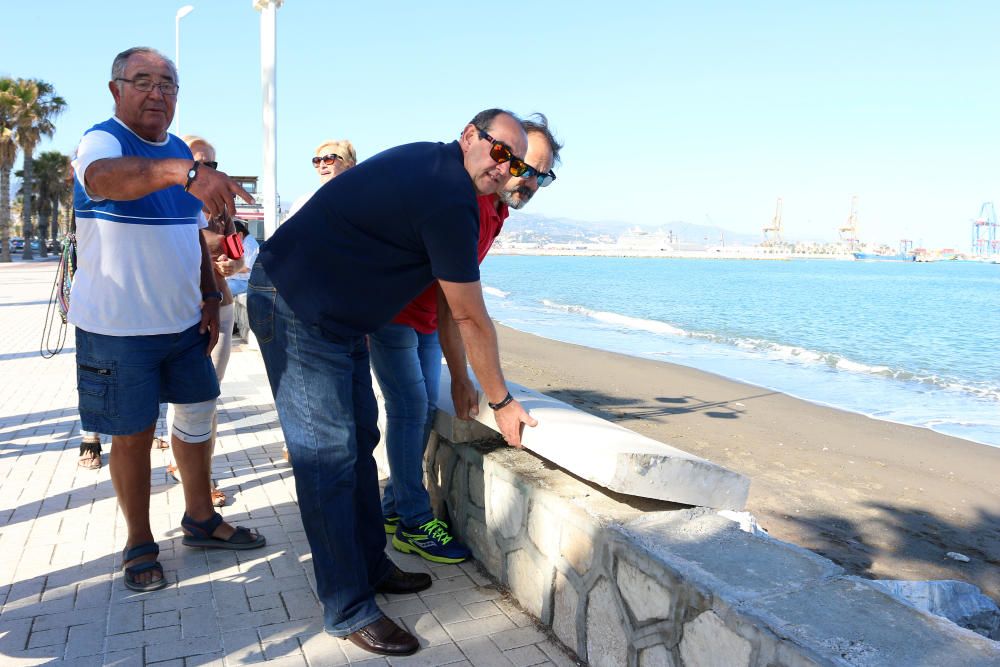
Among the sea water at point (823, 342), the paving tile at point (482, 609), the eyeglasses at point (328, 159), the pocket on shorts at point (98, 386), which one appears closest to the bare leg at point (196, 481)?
the pocket on shorts at point (98, 386)

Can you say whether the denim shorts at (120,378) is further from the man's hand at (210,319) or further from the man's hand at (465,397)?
the man's hand at (465,397)

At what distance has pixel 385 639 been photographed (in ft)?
8.36

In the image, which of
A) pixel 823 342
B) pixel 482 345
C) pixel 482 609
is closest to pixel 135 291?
pixel 482 345

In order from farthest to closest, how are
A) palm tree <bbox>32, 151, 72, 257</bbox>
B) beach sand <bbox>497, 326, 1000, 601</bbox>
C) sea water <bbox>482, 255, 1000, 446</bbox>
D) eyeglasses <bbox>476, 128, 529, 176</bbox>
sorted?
palm tree <bbox>32, 151, 72, 257</bbox>
sea water <bbox>482, 255, 1000, 446</bbox>
beach sand <bbox>497, 326, 1000, 601</bbox>
eyeglasses <bbox>476, 128, 529, 176</bbox>

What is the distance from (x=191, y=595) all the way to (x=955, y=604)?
2.92 meters

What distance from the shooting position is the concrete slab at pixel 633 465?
245 cm

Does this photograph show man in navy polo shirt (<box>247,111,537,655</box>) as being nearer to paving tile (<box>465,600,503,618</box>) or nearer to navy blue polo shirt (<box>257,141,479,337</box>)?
navy blue polo shirt (<box>257,141,479,337</box>)

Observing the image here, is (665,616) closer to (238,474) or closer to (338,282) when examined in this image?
(338,282)

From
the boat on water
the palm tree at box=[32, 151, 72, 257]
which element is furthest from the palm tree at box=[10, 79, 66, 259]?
the boat on water

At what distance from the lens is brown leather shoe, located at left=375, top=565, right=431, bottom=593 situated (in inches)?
117

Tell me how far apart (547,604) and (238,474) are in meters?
2.51

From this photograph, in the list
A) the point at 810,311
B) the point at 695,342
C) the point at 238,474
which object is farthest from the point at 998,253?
the point at 238,474

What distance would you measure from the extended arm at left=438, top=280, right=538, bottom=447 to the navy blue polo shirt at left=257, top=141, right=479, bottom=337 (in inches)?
2.0

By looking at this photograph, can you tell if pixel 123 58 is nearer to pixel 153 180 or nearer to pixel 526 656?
pixel 153 180
